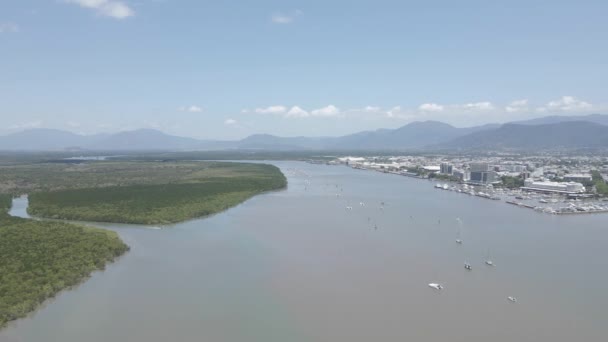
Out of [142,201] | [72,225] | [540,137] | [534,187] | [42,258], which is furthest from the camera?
[540,137]

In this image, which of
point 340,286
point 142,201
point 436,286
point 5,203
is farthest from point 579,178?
point 5,203

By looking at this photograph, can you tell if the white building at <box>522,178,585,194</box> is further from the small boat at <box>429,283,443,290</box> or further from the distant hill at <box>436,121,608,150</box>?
the distant hill at <box>436,121,608,150</box>

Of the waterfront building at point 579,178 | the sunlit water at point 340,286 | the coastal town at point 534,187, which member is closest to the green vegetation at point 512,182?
the coastal town at point 534,187

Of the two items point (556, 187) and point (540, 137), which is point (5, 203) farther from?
point (540, 137)

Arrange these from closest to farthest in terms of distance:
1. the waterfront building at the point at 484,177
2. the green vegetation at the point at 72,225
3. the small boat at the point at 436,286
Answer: the green vegetation at the point at 72,225, the small boat at the point at 436,286, the waterfront building at the point at 484,177

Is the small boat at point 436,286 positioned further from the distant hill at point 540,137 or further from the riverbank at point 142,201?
the distant hill at point 540,137

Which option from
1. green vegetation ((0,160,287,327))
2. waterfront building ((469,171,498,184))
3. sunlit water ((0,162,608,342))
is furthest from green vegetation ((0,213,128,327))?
waterfront building ((469,171,498,184))
